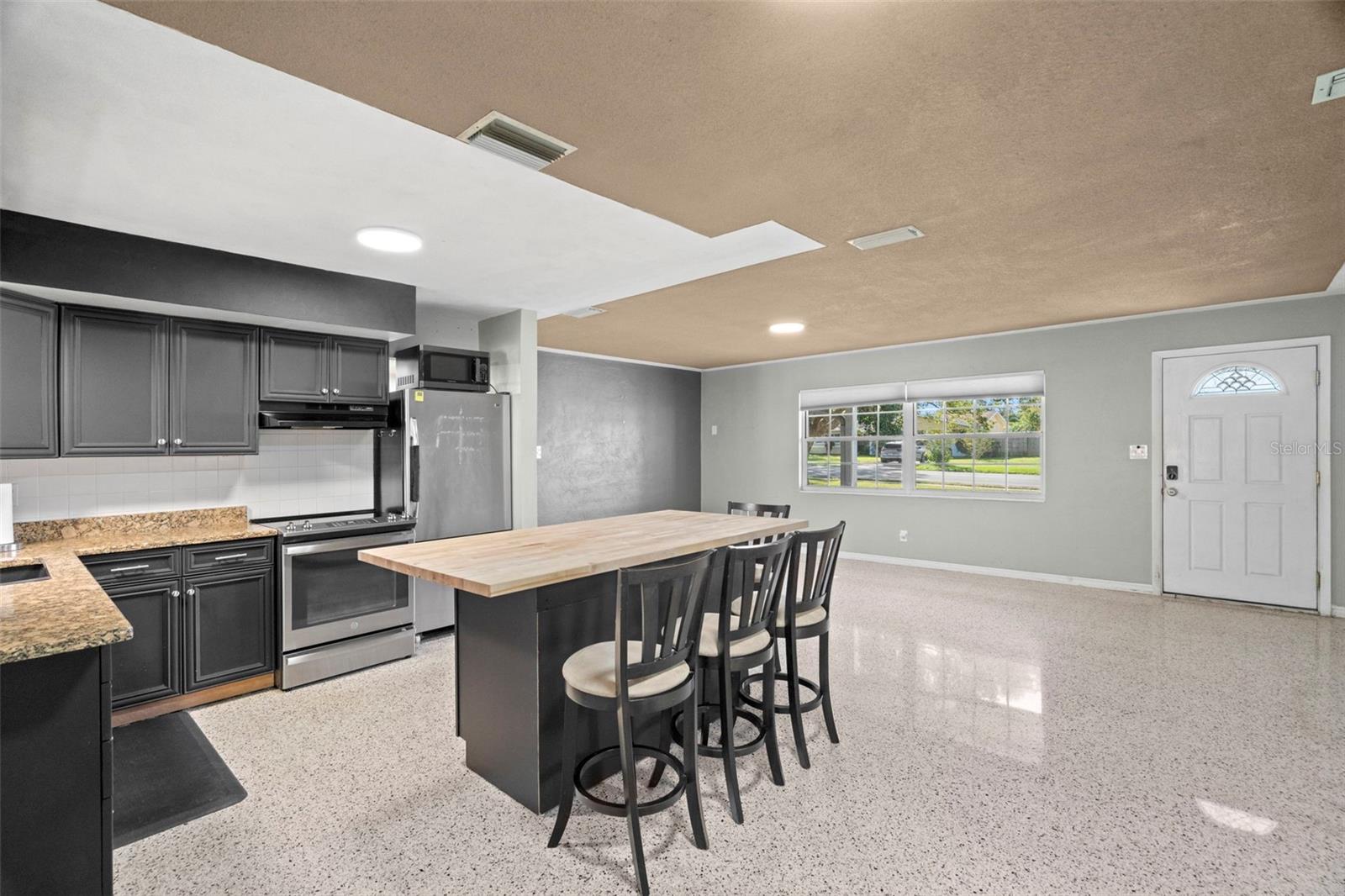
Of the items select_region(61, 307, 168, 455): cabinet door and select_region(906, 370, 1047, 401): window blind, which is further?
select_region(906, 370, 1047, 401): window blind

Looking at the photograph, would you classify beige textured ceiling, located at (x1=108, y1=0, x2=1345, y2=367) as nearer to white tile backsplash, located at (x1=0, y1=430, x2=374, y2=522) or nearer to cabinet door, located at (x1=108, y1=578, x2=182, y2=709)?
cabinet door, located at (x1=108, y1=578, x2=182, y2=709)

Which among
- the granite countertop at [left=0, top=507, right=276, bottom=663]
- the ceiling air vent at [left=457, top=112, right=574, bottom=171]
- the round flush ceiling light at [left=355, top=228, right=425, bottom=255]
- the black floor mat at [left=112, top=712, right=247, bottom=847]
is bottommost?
the black floor mat at [left=112, top=712, right=247, bottom=847]

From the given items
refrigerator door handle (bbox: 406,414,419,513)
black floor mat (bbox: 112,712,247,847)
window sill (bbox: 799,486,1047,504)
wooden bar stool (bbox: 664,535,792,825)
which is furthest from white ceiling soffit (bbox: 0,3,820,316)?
window sill (bbox: 799,486,1047,504)

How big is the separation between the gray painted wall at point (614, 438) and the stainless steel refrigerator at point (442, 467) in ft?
7.37

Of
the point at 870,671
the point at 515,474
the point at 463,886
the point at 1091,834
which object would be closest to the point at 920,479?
the point at 870,671

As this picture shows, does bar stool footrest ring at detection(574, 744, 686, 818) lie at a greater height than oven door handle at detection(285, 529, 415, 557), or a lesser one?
lesser

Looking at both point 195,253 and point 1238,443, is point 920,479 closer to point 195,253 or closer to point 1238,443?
point 1238,443

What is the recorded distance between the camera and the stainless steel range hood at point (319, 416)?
3672mm

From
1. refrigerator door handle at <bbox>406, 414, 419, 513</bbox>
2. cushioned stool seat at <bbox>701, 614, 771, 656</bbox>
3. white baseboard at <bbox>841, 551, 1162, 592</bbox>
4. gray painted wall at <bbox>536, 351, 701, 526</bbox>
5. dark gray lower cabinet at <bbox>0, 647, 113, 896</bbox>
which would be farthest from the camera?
gray painted wall at <bbox>536, 351, 701, 526</bbox>

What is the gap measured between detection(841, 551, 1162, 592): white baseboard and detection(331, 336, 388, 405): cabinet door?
5217 mm

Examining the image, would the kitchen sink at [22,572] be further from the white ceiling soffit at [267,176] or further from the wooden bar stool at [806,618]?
the wooden bar stool at [806,618]

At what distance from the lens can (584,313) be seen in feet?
16.5

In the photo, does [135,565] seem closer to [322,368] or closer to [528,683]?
[322,368]

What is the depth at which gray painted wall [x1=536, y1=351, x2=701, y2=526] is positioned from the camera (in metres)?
7.03
